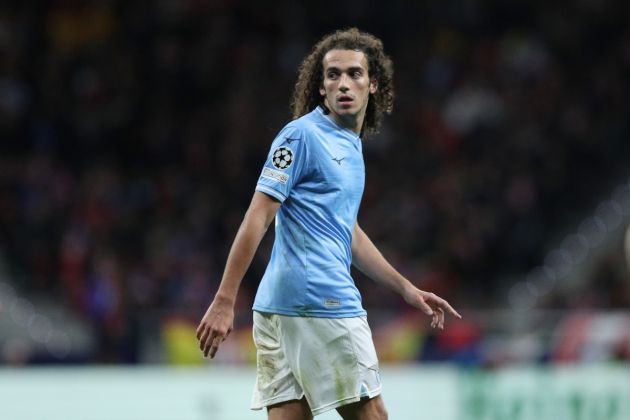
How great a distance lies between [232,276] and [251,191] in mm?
8444

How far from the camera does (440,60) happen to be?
14469 millimetres

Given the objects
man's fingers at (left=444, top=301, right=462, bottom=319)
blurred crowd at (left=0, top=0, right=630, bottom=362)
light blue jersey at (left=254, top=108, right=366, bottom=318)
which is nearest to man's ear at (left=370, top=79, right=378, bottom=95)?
light blue jersey at (left=254, top=108, right=366, bottom=318)

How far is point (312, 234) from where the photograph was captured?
4539 mm

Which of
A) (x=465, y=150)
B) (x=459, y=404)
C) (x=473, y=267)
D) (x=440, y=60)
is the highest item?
(x=440, y=60)

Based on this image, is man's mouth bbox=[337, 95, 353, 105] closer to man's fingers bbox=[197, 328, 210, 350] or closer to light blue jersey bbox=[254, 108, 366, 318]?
light blue jersey bbox=[254, 108, 366, 318]

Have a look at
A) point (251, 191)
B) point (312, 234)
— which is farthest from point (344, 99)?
point (251, 191)

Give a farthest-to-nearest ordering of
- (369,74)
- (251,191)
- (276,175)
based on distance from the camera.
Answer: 1. (251,191)
2. (369,74)
3. (276,175)

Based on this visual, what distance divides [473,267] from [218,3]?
502 cm

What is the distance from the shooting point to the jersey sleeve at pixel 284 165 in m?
4.38

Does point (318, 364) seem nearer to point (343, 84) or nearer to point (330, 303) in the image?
point (330, 303)

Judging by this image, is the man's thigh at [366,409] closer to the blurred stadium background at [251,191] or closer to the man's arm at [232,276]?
the man's arm at [232,276]

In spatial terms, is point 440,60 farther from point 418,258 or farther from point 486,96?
point 418,258

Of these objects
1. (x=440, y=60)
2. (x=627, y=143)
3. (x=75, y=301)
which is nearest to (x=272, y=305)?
(x=75, y=301)

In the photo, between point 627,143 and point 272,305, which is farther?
point 627,143
